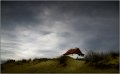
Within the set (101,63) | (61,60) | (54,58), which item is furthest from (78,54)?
(101,63)

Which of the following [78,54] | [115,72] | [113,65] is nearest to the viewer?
[115,72]

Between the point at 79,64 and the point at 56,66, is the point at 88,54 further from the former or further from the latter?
the point at 56,66

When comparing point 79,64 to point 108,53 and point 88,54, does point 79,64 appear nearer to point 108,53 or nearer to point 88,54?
point 88,54

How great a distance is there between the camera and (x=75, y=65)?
2139 cm

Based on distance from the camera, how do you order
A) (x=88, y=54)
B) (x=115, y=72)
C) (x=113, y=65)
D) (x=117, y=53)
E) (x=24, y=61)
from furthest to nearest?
(x=24, y=61) < (x=88, y=54) < (x=117, y=53) < (x=113, y=65) < (x=115, y=72)

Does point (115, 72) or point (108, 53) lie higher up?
point (108, 53)

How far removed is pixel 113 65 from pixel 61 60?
6.00 meters

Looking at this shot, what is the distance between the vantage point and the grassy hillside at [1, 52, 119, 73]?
59.1 feet

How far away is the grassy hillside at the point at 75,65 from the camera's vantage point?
18.0 metres

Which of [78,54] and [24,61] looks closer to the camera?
[24,61]

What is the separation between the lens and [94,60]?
2064cm

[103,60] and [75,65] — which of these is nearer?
[103,60]

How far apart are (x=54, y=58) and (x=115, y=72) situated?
33.8 ft

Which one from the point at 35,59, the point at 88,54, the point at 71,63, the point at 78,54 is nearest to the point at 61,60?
the point at 71,63
